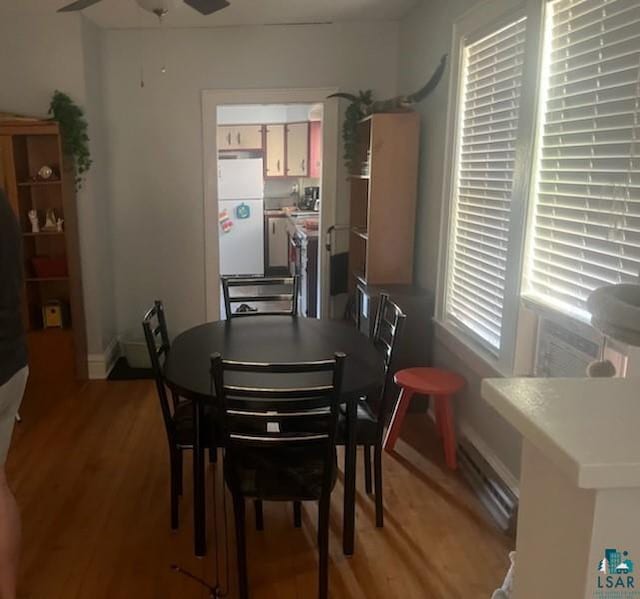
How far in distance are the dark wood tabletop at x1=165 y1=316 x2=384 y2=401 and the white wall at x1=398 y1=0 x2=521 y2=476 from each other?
70cm

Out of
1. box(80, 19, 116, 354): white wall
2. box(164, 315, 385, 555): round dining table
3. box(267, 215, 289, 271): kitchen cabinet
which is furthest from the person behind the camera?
box(267, 215, 289, 271): kitchen cabinet

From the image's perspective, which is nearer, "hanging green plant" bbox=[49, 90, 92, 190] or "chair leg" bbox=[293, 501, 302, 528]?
"chair leg" bbox=[293, 501, 302, 528]

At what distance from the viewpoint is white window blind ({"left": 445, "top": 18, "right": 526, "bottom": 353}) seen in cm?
252

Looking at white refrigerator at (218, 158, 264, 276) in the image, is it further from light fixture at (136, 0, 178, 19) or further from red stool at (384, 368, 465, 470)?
light fixture at (136, 0, 178, 19)

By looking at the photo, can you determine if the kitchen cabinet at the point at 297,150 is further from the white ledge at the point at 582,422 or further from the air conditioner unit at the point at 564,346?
the white ledge at the point at 582,422

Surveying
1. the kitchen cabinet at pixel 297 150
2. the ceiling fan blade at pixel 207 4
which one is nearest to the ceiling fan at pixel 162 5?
the ceiling fan blade at pixel 207 4

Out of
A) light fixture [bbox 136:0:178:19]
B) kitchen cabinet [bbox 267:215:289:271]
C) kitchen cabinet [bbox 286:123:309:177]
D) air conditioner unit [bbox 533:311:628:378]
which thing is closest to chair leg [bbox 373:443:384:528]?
air conditioner unit [bbox 533:311:628:378]

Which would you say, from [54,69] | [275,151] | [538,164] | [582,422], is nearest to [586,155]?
[538,164]

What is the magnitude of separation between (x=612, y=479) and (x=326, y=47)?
4.08 metres

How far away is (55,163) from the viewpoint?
3.96 metres

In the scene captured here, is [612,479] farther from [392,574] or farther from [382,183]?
[382,183]

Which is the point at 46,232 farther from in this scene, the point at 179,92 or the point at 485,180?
the point at 485,180

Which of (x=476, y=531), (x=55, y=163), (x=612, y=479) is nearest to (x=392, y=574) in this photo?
(x=476, y=531)

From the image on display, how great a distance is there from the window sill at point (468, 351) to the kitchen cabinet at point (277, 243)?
4809mm
